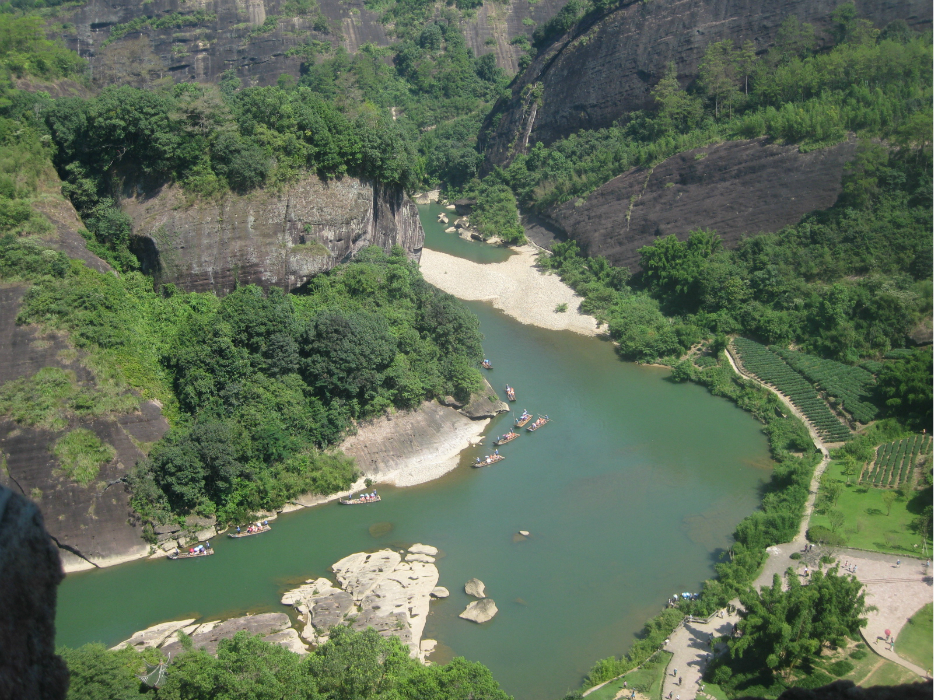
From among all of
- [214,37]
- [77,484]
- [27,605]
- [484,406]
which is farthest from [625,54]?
[27,605]

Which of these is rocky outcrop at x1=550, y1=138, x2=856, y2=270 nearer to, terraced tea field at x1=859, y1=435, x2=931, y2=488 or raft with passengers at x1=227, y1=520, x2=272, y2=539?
terraced tea field at x1=859, y1=435, x2=931, y2=488

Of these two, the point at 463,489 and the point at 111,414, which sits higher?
the point at 111,414

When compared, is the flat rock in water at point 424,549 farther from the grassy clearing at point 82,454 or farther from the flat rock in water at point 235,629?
the grassy clearing at point 82,454

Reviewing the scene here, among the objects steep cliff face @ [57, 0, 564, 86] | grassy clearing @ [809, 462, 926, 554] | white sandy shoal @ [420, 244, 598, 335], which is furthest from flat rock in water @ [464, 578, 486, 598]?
steep cliff face @ [57, 0, 564, 86]

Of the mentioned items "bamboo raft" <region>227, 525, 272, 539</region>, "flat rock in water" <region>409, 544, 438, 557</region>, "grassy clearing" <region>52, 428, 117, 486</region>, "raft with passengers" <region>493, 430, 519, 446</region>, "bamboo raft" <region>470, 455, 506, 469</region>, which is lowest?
"flat rock in water" <region>409, 544, 438, 557</region>

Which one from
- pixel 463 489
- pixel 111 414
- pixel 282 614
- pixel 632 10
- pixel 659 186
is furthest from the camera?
pixel 632 10

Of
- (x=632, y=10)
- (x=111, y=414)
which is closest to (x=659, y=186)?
(x=632, y=10)

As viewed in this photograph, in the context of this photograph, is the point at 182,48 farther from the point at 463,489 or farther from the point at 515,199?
the point at 463,489
